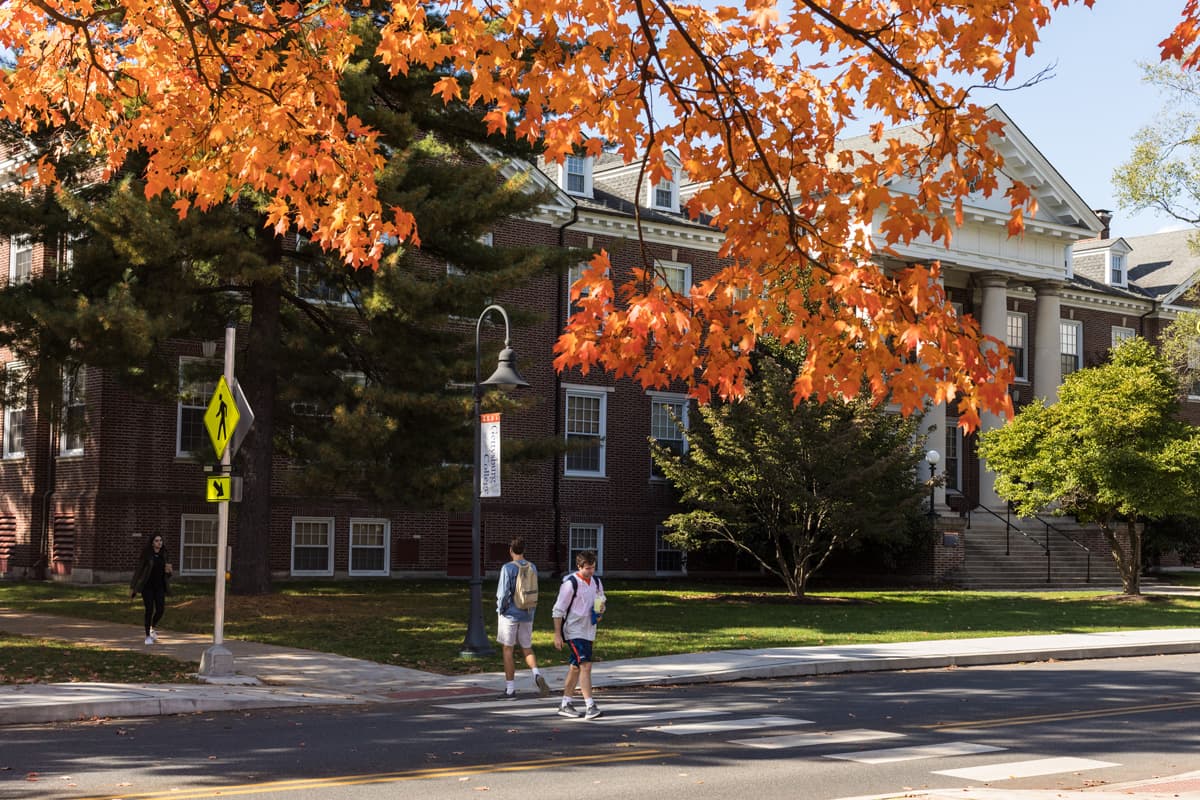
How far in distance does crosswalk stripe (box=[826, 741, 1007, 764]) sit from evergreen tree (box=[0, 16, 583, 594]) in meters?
12.7

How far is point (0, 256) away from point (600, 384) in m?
16.6

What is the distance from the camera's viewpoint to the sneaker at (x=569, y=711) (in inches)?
537

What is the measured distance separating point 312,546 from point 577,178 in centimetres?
1336

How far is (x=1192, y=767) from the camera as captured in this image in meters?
10.8

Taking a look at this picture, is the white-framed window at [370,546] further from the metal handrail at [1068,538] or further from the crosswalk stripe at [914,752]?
the crosswalk stripe at [914,752]

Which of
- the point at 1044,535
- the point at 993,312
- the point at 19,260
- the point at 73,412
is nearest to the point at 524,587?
the point at 73,412

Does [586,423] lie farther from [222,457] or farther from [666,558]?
[222,457]

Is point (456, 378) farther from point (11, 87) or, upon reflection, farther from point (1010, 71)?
point (1010, 71)

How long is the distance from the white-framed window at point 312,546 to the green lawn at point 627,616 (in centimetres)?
169

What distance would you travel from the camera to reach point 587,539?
40.5 metres

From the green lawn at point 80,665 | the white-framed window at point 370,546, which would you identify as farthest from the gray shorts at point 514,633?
the white-framed window at point 370,546

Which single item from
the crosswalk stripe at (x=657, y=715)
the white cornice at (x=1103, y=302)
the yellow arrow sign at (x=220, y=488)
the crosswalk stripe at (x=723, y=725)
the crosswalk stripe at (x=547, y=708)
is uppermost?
the white cornice at (x=1103, y=302)

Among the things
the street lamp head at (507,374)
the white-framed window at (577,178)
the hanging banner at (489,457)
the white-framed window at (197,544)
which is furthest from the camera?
the white-framed window at (577,178)

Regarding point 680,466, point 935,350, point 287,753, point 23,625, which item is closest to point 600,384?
point 680,466
